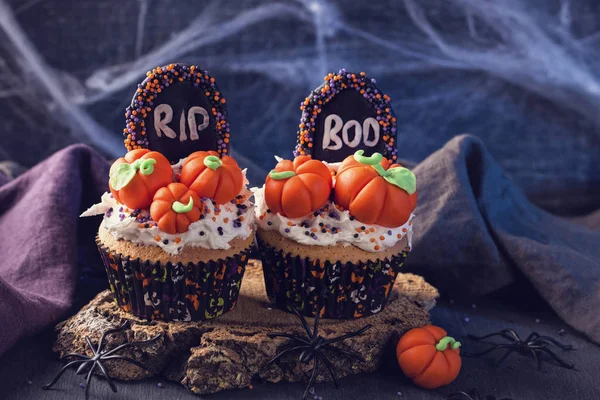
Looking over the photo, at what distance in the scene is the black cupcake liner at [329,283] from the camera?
2.44 m

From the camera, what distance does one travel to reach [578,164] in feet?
14.7

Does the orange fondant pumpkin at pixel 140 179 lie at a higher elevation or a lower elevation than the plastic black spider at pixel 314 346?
higher

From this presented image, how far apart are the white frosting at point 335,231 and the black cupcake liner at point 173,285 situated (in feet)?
0.61

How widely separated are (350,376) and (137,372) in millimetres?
725

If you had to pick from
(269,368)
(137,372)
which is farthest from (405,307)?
(137,372)

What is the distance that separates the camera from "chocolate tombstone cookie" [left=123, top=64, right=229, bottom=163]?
95.3 inches

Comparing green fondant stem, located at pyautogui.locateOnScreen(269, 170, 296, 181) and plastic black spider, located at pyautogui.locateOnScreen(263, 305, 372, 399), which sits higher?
green fondant stem, located at pyautogui.locateOnScreen(269, 170, 296, 181)

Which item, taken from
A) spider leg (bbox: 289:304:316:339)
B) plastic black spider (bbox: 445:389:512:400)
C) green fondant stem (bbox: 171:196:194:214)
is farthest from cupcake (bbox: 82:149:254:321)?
plastic black spider (bbox: 445:389:512:400)

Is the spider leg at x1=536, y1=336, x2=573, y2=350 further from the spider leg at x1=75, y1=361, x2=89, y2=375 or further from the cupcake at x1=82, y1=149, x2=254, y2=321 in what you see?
the spider leg at x1=75, y1=361, x2=89, y2=375

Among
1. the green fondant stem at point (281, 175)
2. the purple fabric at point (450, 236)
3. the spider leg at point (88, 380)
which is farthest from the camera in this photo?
the purple fabric at point (450, 236)

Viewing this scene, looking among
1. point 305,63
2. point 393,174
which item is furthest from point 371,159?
point 305,63

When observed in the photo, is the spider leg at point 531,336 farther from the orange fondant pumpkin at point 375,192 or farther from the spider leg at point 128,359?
the spider leg at point 128,359

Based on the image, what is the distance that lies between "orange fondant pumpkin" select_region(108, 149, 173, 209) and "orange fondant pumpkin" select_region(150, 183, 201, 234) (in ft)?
0.11

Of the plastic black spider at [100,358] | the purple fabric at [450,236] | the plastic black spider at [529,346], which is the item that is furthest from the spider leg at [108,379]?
the plastic black spider at [529,346]
